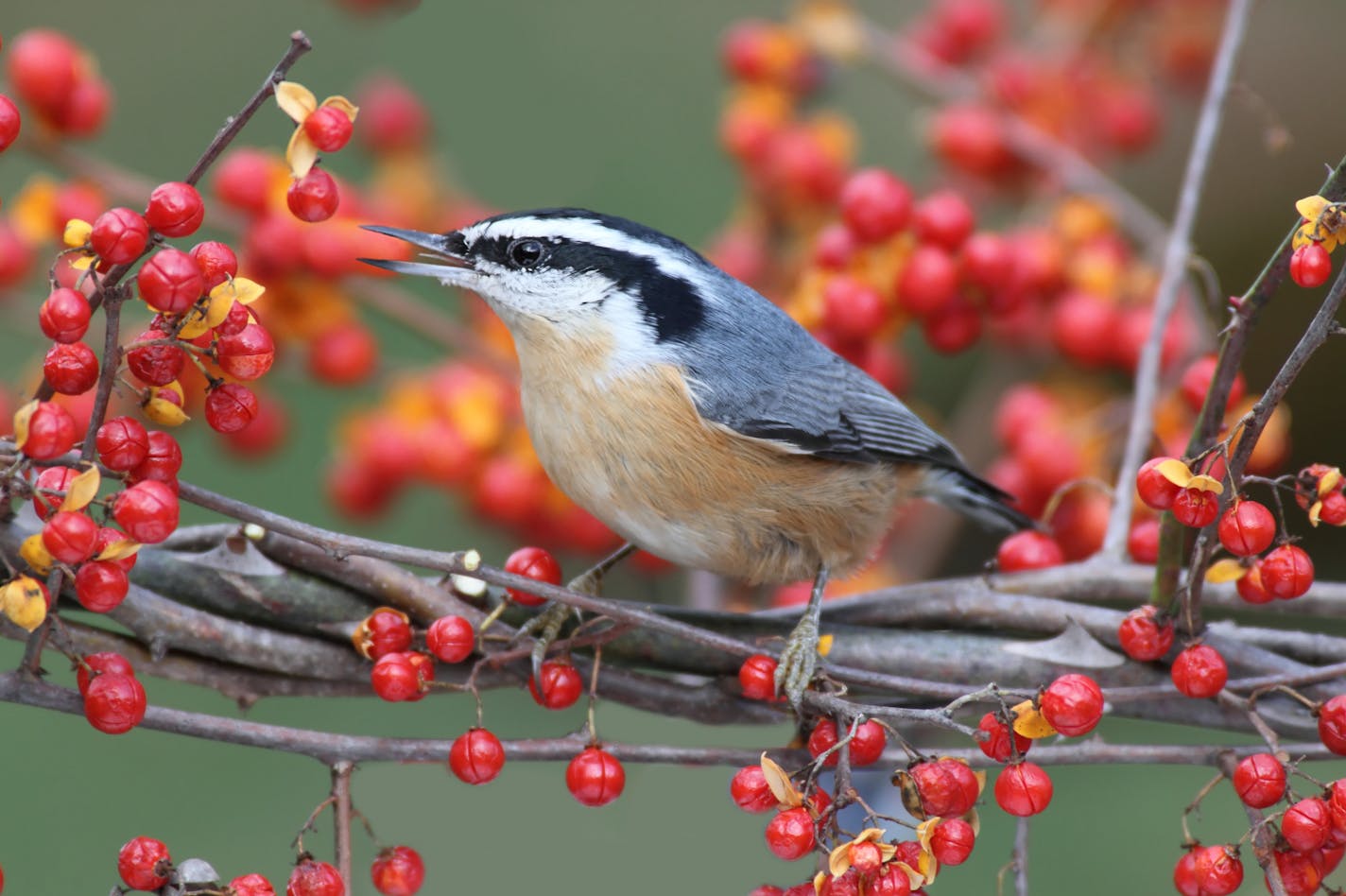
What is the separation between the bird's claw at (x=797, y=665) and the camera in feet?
5.09

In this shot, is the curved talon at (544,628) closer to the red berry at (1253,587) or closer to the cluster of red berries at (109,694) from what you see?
the cluster of red berries at (109,694)

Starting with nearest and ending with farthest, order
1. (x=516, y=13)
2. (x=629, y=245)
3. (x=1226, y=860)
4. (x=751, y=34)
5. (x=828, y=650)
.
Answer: (x=1226, y=860)
(x=828, y=650)
(x=629, y=245)
(x=751, y=34)
(x=516, y=13)

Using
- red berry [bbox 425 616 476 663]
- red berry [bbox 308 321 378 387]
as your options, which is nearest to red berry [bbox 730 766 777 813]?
red berry [bbox 425 616 476 663]

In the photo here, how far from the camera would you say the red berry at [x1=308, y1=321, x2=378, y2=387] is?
8.32ft

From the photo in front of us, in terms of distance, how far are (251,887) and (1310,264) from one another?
1211 mm

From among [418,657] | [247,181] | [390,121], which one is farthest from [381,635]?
[390,121]

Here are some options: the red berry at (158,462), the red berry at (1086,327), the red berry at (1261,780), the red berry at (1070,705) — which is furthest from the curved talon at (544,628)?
the red berry at (1086,327)

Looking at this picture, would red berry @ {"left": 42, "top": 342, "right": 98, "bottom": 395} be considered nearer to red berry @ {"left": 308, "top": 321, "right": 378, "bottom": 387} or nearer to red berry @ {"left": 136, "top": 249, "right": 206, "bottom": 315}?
red berry @ {"left": 136, "top": 249, "right": 206, "bottom": 315}

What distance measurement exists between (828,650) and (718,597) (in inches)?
33.7

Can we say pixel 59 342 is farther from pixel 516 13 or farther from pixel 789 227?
pixel 516 13

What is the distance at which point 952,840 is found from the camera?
53.7 inches

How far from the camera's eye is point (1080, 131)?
3012 millimetres

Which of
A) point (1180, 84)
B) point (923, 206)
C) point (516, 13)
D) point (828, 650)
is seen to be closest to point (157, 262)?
point (828, 650)

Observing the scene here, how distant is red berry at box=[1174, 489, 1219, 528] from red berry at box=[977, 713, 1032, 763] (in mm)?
284
